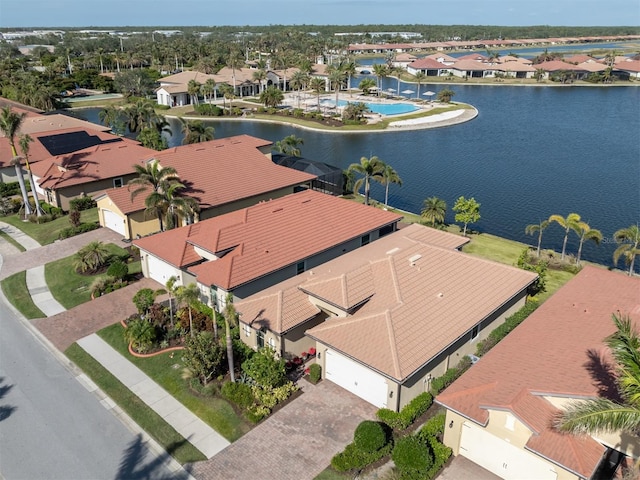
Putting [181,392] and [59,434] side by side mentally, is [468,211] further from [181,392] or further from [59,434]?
[59,434]

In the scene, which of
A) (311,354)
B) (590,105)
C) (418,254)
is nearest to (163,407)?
(311,354)

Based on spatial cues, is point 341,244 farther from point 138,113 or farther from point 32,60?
point 32,60

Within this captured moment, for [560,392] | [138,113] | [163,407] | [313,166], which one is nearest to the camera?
[560,392]

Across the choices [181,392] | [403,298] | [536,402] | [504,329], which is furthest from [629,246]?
[181,392]

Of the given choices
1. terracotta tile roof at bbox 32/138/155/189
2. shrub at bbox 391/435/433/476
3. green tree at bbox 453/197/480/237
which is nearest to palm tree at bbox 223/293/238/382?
shrub at bbox 391/435/433/476

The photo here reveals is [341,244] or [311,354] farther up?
[341,244]
